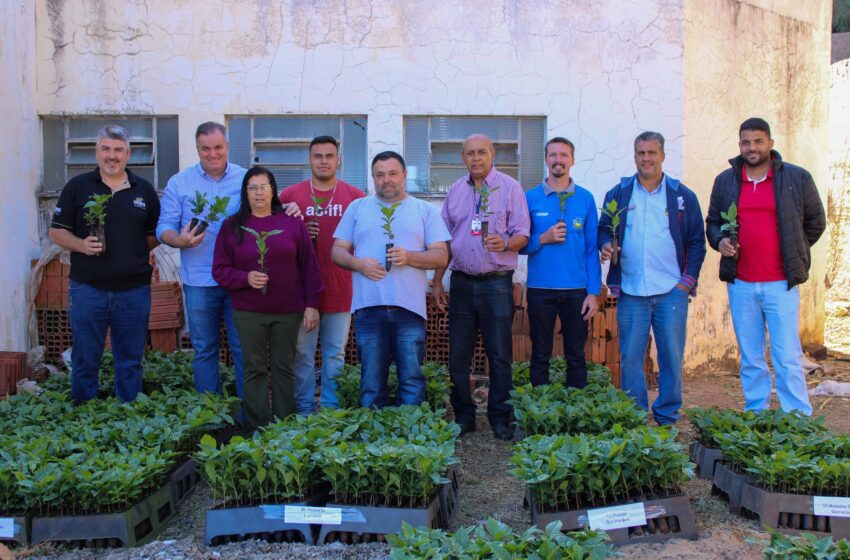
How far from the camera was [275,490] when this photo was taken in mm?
3920

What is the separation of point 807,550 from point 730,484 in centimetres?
135

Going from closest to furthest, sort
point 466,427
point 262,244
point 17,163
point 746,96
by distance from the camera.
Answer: point 262,244 → point 466,427 → point 17,163 → point 746,96

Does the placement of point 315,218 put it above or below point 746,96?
below

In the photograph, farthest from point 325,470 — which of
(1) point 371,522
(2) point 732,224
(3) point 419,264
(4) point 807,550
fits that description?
(2) point 732,224

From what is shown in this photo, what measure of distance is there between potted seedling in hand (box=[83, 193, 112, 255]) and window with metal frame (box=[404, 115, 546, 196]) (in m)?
3.68

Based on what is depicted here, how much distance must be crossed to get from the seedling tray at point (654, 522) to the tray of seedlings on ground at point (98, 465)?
192 cm

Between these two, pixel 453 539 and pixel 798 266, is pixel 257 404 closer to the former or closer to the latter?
pixel 453 539

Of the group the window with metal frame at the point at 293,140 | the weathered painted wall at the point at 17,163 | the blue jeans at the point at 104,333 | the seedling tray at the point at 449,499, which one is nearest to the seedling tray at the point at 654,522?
the seedling tray at the point at 449,499

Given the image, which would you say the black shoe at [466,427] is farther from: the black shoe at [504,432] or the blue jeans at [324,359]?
the blue jeans at [324,359]

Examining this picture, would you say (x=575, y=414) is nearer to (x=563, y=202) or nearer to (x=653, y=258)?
(x=653, y=258)

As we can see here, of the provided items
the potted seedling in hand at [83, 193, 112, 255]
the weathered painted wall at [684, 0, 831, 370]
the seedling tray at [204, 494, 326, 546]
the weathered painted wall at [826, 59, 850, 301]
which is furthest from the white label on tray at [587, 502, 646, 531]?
the weathered painted wall at [826, 59, 850, 301]

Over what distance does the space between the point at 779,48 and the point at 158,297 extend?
756 cm

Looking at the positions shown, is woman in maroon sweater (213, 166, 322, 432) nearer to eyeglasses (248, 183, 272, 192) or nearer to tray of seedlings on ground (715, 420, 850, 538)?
eyeglasses (248, 183, 272, 192)

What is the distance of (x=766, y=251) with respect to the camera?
562 cm
